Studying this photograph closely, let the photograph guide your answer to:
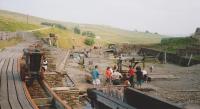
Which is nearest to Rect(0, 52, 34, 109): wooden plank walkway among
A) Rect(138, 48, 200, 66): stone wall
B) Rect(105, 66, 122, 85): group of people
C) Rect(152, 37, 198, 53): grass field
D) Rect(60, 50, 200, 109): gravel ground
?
Rect(60, 50, 200, 109): gravel ground

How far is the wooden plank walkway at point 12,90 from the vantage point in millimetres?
12984

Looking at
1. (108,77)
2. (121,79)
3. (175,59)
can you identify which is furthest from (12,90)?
(175,59)

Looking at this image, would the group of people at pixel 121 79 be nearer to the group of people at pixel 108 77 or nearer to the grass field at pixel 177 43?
the group of people at pixel 108 77

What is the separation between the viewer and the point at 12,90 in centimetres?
1559

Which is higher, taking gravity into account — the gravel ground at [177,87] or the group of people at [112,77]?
the group of people at [112,77]

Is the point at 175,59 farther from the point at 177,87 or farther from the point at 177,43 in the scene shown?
the point at 177,87

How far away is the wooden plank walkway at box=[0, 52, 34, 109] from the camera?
511 inches

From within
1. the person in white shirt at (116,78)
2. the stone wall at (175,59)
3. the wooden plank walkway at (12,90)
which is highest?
the wooden plank walkway at (12,90)

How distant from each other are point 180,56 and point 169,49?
39.4 feet

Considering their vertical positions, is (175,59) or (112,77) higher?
(112,77)

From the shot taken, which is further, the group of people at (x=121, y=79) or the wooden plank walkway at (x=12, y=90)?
the group of people at (x=121, y=79)

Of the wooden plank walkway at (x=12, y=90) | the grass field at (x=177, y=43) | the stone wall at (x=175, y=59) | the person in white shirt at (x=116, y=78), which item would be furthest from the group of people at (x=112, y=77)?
the grass field at (x=177, y=43)

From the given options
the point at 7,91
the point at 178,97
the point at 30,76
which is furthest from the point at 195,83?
the point at 7,91

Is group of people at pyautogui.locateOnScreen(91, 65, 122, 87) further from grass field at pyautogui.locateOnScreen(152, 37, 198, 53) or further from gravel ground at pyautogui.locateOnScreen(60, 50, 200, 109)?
grass field at pyautogui.locateOnScreen(152, 37, 198, 53)
